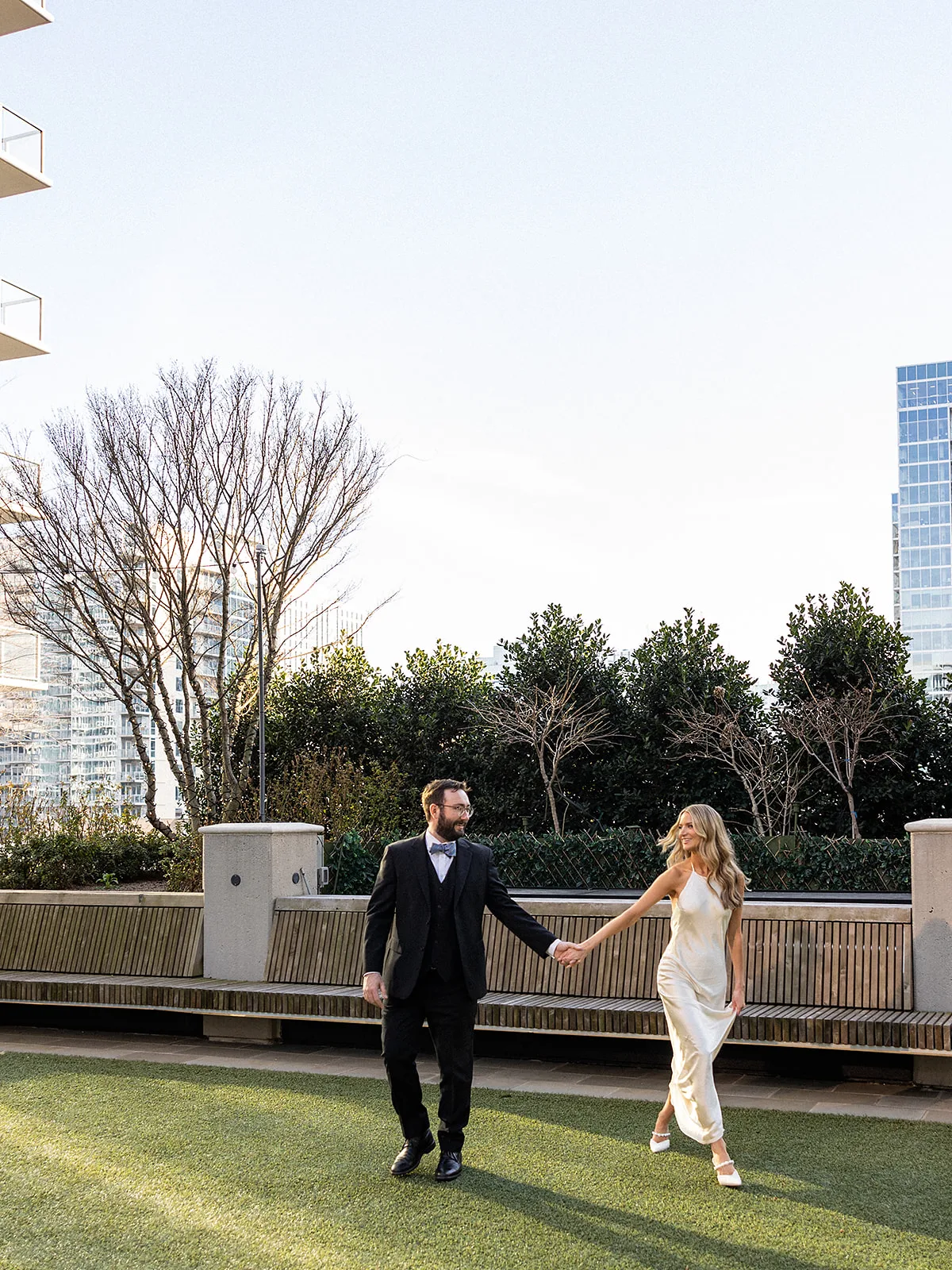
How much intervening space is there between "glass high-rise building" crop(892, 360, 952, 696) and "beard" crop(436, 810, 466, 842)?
443 ft

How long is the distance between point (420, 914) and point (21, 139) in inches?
719

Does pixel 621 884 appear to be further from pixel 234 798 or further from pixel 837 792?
pixel 234 798

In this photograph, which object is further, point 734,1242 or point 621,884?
point 621,884

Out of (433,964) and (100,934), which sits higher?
(433,964)

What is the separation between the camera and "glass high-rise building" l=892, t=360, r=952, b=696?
134m

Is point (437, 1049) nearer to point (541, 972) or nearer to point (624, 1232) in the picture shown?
point (624, 1232)

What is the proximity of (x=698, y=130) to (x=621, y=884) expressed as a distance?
Answer: 26.6 ft

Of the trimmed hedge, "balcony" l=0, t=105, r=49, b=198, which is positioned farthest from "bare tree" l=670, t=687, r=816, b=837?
"balcony" l=0, t=105, r=49, b=198

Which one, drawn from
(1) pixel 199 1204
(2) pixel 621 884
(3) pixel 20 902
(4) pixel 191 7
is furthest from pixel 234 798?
(1) pixel 199 1204

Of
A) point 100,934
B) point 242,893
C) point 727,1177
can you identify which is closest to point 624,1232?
point 727,1177

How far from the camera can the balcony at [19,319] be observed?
1919 cm

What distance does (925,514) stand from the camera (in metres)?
134

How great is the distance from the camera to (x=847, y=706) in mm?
16250

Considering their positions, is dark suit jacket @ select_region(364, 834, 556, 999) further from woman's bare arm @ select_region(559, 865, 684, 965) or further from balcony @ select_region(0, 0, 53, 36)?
balcony @ select_region(0, 0, 53, 36)
